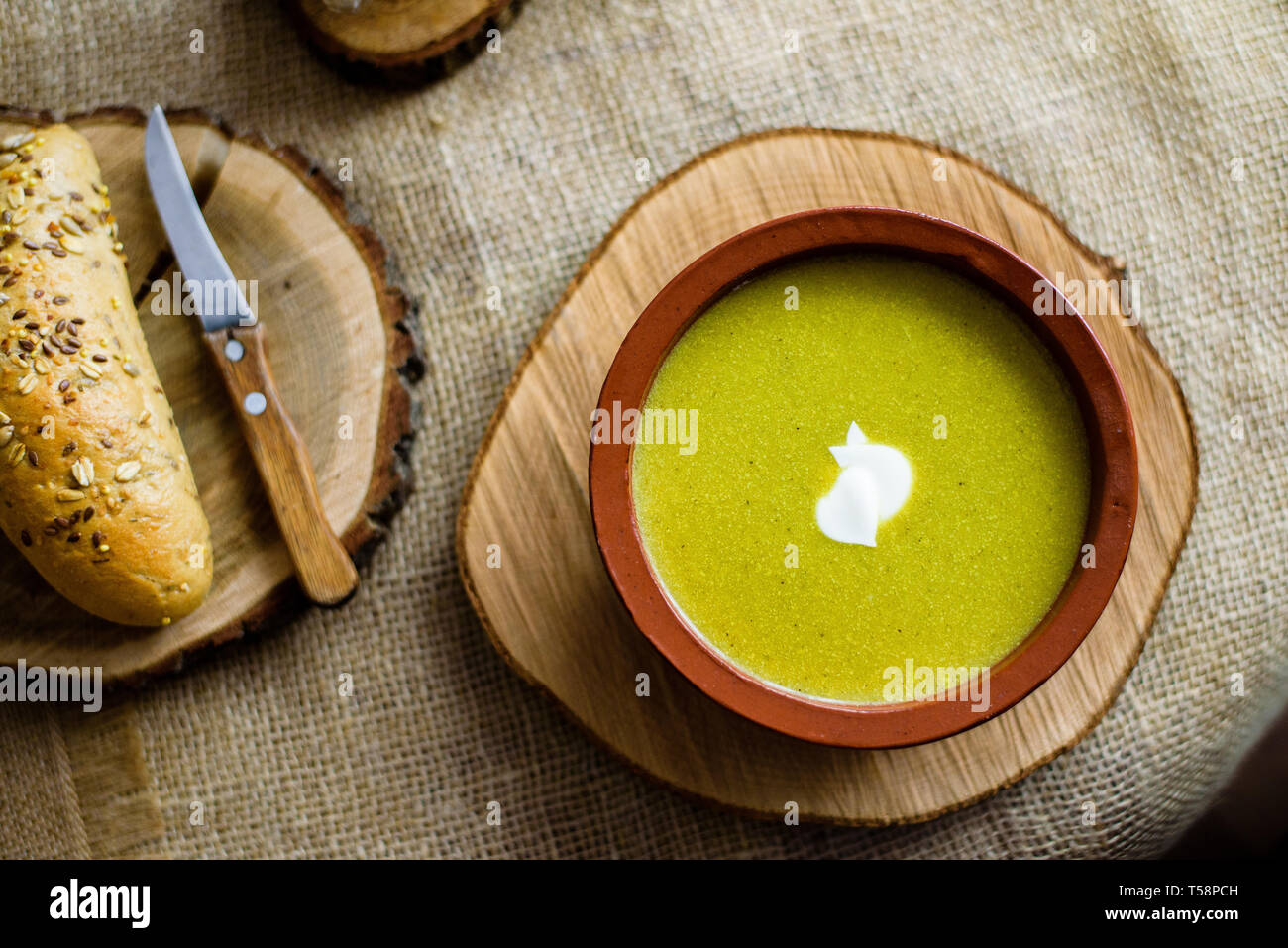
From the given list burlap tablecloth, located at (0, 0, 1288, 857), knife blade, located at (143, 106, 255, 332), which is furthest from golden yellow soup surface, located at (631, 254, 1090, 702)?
knife blade, located at (143, 106, 255, 332)

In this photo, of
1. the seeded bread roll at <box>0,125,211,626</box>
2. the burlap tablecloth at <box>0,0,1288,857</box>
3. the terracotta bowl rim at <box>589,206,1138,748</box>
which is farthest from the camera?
the burlap tablecloth at <box>0,0,1288,857</box>

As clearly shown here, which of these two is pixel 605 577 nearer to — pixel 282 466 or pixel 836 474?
pixel 836 474

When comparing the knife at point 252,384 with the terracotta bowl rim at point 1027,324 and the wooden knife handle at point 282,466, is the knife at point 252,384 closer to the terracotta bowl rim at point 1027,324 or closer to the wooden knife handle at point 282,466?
the wooden knife handle at point 282,466

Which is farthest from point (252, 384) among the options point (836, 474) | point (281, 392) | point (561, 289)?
point (836, 474)

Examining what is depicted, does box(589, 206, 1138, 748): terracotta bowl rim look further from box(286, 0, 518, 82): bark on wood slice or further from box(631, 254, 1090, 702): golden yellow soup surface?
box(286, 0, 518, 82): bark on wood slice

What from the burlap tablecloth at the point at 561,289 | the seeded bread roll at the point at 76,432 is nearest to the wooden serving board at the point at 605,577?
the burlap tablecloth at the point at 561,289

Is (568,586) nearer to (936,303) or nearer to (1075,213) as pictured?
(936,303)
